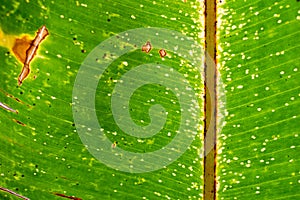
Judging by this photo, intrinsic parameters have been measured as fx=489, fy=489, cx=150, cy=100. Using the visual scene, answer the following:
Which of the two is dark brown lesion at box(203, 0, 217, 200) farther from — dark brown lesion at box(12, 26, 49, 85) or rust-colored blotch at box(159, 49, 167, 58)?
dark brown lesion at box(12, 26, 49, 85)

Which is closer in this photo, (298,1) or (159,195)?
(298,1)

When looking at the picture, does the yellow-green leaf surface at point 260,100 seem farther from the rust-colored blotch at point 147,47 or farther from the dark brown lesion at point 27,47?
the dark brown lesion at point 27,47

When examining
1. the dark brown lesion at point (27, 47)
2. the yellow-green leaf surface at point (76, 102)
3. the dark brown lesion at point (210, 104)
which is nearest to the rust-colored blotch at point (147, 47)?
the yellow-green leaf surface at point (76, 102)

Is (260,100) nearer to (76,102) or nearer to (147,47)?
(147,47)

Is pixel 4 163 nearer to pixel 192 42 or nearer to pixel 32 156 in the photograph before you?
pixel 32 156

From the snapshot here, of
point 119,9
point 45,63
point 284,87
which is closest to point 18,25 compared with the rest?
point 45,63
